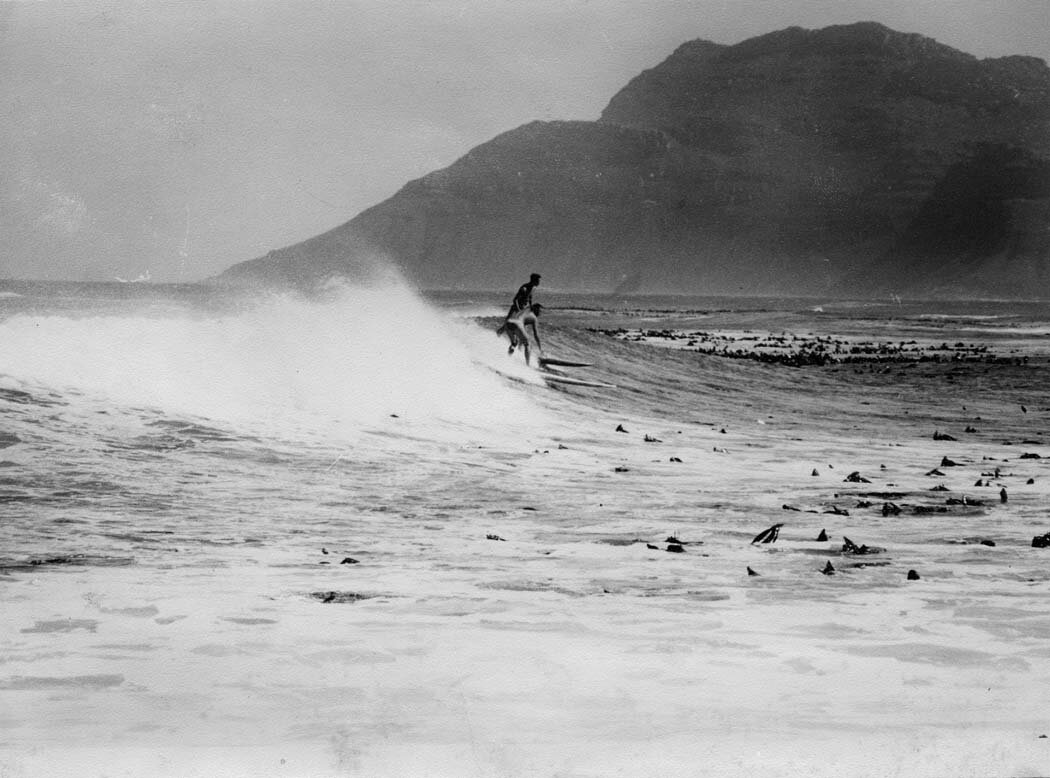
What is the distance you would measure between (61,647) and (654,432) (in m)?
11.3

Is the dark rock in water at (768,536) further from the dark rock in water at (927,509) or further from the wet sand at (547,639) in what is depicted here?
the dark rock in water at (927,509)

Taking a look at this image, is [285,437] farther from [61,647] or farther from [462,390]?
[61,647]

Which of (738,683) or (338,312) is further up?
(338,312)

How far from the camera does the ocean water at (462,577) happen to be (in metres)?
4.36

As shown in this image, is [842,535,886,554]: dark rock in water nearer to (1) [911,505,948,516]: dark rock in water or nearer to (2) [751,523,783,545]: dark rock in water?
(2) [751,523,783,545]: dark rock in water

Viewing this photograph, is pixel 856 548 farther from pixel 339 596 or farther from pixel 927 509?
pixel 339 596

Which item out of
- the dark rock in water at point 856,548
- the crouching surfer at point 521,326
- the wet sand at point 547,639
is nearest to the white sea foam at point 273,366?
the crouching surfer at point 521,326

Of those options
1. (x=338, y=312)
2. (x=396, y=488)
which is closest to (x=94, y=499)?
(x=396, y=488)

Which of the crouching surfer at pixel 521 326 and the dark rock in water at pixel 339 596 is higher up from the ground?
the crouching surfer at pixel 521 326

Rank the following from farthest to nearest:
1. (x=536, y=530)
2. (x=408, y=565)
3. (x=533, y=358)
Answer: (x=533, y=358)
(x=536, y=530)
(x=408, y=565)

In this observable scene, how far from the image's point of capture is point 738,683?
4965 millimetres

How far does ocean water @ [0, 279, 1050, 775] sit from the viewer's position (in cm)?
436

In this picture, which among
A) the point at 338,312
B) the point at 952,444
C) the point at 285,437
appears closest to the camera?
the point at 285,437

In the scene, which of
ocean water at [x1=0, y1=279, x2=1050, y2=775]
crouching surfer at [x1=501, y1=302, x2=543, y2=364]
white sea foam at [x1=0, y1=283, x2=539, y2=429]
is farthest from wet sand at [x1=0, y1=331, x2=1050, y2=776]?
crouching surfer at [x1=501, y1=302, x2=543, y2=364]
